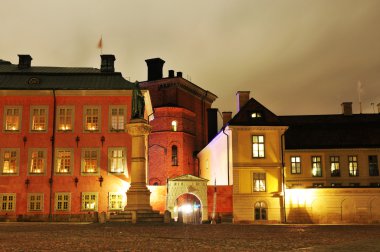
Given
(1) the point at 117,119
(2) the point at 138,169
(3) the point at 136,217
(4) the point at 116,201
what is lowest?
(3) the point at 136,217

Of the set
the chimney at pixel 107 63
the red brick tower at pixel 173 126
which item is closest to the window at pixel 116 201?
the chimney at pixel 107 63

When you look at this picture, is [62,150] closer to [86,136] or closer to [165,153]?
[86,136]

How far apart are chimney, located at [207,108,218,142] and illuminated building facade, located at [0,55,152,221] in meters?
24.1

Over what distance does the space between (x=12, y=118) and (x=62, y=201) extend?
7.60 m

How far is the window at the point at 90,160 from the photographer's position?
122ft

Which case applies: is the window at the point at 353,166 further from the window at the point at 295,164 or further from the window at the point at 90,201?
the window at the point at 90,201

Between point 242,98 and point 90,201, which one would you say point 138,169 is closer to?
point 90,201

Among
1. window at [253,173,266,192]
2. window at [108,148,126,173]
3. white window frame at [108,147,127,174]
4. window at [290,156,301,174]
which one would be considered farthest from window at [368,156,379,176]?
window at [108,148,126,173]

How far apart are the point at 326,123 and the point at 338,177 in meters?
5.27

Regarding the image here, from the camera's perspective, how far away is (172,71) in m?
60.1

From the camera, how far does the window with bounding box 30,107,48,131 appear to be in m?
38.0

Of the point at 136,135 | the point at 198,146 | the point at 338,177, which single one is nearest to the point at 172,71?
the point at 198,146

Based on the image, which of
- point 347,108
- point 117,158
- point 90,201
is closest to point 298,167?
point 347,108

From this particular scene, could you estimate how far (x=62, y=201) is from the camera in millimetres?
36656
